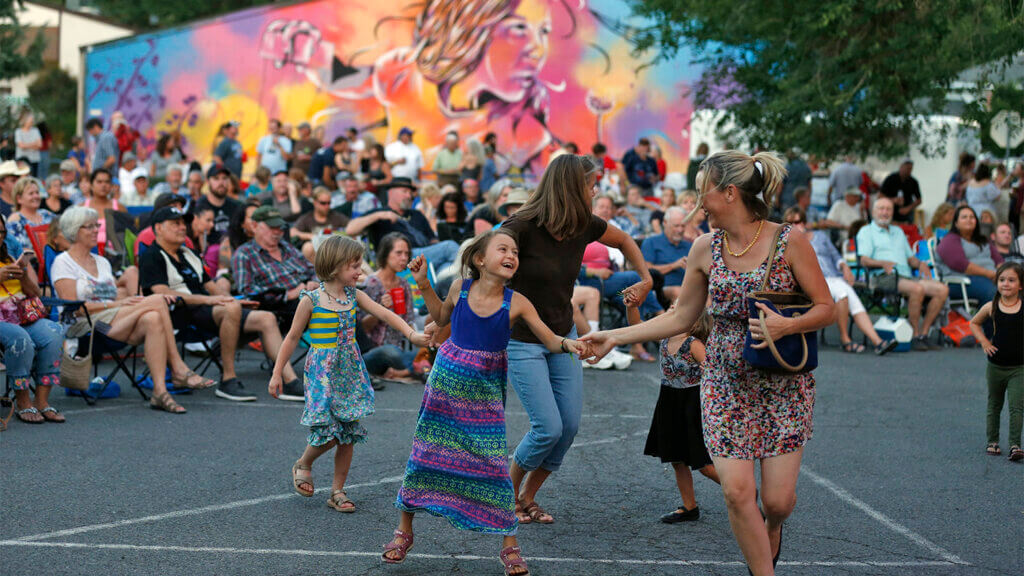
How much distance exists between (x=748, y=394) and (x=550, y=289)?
147cm

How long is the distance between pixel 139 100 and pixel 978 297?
72.2 ft

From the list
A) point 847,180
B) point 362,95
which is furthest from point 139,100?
point 847,180

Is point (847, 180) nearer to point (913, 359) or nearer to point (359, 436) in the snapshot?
point (913, 359)

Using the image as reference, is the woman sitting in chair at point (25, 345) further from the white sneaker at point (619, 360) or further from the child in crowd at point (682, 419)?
the white sneaker at point (619, 360)

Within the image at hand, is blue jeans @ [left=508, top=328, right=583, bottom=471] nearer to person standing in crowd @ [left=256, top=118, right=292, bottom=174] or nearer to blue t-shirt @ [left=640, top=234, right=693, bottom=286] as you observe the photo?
blue t-shirt @ [left=640, top=234, right=693, bottom=286]

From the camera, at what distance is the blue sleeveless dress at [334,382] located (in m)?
6.52

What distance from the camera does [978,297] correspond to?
48.3 ft

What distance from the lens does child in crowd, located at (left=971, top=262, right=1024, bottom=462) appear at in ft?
26.7

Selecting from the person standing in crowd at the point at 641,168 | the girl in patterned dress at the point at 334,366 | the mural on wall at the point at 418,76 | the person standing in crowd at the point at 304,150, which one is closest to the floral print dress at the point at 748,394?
the girl in patterned dress at the point at 334,366

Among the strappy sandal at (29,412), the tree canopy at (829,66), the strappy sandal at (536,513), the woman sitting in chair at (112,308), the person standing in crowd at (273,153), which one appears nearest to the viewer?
the strappy sandal at (536,513)

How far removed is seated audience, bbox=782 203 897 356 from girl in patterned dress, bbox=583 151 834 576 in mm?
8599

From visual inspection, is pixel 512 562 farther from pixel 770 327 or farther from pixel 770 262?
pixel 770 262

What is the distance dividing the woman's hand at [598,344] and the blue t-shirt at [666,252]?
7.67 metres

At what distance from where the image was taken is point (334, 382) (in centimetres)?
667
